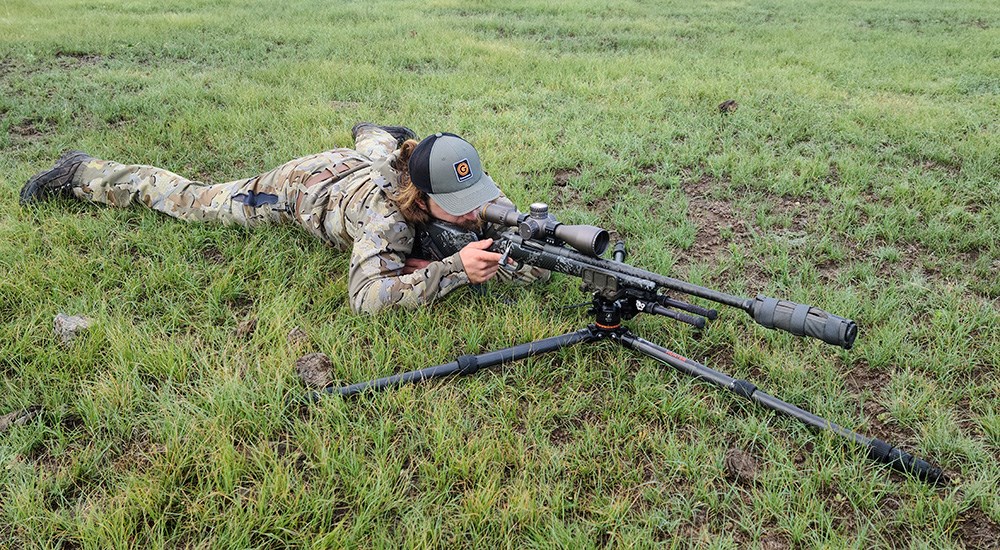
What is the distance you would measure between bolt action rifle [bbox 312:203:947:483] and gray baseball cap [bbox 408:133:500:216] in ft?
0.42

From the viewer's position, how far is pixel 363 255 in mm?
3676

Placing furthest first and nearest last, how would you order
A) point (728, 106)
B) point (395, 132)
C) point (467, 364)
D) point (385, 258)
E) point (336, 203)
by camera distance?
point (728, 106)
point (395, 132)
point (336, 203)
point (385, 258)
point (467, 364)

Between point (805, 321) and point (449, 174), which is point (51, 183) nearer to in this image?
point (449, 174)

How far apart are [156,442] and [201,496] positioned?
46 cm

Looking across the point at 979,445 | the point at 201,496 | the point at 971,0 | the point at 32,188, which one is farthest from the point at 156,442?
the point at 971,0

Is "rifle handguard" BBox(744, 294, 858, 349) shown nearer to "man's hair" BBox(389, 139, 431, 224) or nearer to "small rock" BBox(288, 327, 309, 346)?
"man's hair" BBox(389, 139, 431, 224)

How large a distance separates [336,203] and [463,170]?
1.12 m

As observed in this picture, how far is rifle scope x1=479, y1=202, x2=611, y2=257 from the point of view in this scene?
301cm

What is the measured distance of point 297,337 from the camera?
3551mm

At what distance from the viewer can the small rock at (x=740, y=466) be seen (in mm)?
2738

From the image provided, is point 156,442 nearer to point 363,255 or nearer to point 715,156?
point 363,255

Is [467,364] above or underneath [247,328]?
above

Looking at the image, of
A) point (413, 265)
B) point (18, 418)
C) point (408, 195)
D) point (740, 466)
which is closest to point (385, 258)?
point (413, 265)

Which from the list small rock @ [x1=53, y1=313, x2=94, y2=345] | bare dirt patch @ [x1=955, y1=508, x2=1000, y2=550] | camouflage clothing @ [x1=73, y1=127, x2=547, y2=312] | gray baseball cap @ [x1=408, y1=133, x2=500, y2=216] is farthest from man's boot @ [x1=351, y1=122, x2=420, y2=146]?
bare dirt patch @ [x1=955, y1=508, x2=1000, y2=550]
